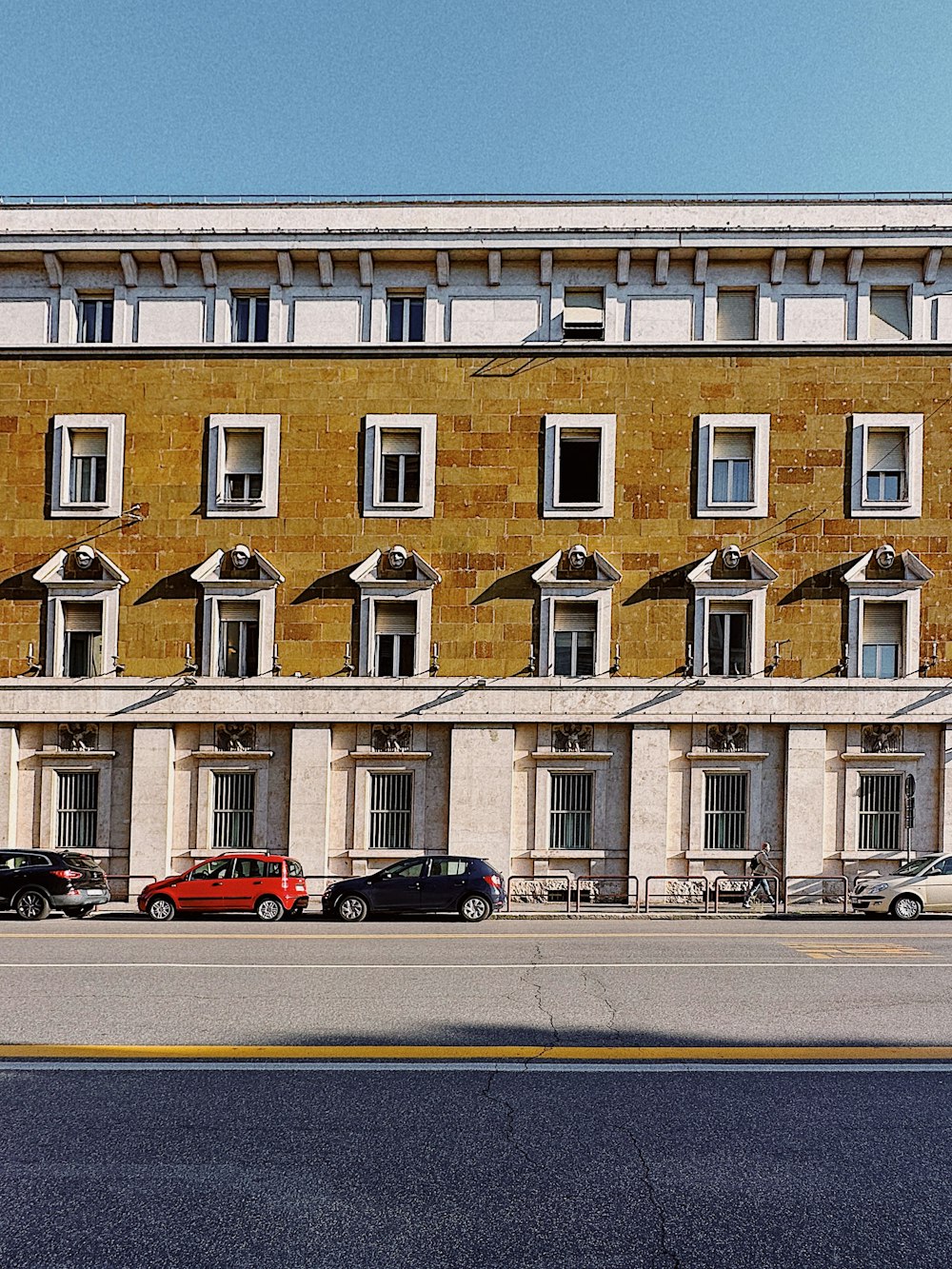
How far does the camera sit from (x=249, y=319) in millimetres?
29391

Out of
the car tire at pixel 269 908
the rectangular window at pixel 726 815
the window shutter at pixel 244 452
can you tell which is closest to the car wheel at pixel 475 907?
the car tire at pixel 269 908

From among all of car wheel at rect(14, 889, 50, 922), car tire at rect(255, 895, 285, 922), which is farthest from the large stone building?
car wheel at rect(14, 889, 50, 922)

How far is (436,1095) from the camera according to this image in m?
7.78

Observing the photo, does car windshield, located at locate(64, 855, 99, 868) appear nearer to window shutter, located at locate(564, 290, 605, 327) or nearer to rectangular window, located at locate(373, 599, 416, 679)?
rectangular window, located at locate(373, 599, 416, 679)

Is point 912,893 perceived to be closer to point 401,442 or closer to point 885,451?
point 885,451

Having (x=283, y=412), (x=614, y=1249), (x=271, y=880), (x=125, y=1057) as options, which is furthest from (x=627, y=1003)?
(x=283, y=412)

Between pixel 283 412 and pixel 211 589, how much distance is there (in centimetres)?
488

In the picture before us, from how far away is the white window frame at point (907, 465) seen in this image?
90.8 feet

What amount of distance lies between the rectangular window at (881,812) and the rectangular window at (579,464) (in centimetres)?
965

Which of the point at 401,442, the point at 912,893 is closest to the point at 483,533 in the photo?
the point at 401,442

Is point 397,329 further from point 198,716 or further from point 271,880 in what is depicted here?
point 271,880

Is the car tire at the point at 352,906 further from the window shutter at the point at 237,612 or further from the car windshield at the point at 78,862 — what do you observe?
the window shutter at the point at 237,612

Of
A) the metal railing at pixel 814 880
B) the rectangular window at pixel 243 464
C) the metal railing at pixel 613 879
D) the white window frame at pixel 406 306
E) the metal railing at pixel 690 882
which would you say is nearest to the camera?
the metal railing at pixel 690 882

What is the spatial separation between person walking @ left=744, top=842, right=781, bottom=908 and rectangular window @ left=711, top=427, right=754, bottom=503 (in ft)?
28.2
